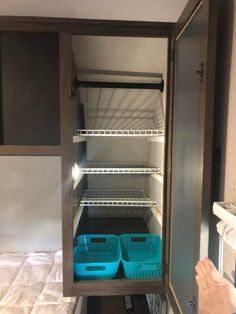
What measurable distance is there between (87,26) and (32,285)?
5.22 feet

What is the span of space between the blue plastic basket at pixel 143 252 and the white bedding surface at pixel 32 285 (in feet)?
1.47

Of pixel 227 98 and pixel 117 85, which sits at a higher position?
pixel 117 85

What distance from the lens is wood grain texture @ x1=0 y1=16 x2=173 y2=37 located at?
1.27m

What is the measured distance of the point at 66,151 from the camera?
1.30 metres

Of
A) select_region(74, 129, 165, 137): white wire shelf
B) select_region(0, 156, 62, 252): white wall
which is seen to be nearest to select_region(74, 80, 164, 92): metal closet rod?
select_region(74, 129, 165, 137): white wire shelf

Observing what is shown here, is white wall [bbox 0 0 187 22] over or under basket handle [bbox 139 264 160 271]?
over

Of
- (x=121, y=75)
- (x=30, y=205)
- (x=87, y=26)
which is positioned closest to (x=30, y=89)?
(x=87, y=26)

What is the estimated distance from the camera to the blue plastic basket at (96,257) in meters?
1.46

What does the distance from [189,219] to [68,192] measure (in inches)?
25.6

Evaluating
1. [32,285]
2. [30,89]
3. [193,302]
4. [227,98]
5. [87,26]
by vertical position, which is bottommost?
[32,285]

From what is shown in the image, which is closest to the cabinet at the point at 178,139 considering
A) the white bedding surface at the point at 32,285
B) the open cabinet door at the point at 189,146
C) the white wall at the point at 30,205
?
the open cabinet door at the point at 189,146

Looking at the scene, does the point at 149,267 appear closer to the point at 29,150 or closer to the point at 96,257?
the point at 96,257

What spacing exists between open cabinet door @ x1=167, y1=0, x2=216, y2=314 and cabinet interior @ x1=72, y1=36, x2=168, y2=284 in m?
0.33

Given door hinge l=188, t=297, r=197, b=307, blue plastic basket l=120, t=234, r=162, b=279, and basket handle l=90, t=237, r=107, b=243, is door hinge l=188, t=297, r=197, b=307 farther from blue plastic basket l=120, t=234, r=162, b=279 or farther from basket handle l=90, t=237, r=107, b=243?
basket handle l=90, t=237, r=107, b=243
